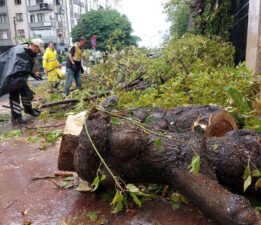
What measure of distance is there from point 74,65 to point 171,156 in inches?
285

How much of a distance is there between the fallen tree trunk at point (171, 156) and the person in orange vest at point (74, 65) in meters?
6.67

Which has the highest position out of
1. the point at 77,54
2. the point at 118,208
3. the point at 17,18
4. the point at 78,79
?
the point at 17,18

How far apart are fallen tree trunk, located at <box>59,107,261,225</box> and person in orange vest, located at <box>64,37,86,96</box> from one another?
6671mm

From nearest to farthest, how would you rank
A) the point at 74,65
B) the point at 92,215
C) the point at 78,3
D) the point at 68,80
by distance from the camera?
the point at 92,215
the point at 68,80
the point at 74,65
the point at 78,3

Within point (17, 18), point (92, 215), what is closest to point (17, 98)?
point (92, 215)

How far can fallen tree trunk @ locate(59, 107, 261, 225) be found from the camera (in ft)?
9.03

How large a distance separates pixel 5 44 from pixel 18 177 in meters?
56.8

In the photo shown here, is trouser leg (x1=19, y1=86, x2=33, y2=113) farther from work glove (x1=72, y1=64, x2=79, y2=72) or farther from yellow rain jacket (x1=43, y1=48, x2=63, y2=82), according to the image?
yellow rain jacket (x1=43, y1=48, x2=63, y2=82)

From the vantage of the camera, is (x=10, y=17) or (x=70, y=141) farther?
(x=10, y=17)

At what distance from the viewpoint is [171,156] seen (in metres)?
2.94

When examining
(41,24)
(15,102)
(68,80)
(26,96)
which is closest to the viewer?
(15,102)

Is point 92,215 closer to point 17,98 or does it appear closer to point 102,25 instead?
point 17,98

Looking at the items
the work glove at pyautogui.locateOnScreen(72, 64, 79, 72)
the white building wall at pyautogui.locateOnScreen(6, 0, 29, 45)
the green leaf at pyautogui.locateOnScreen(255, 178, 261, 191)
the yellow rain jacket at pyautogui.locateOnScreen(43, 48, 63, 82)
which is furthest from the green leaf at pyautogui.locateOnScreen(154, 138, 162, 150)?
the white building wall at pyautogui.locateOnScreen(6, 0, 29, 45)

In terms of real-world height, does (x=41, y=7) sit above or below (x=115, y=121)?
above
